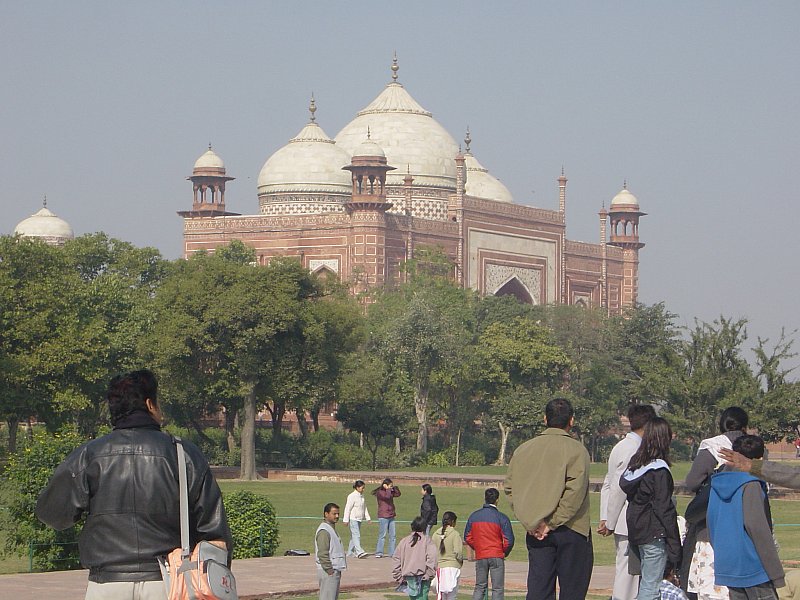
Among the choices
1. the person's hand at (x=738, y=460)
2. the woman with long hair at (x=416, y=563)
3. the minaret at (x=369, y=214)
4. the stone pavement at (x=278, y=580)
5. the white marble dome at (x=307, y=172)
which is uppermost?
the white marble dome at (x=307, y=172)

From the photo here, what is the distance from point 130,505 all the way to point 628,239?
6094 centimetres

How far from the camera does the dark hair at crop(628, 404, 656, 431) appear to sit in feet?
25.1

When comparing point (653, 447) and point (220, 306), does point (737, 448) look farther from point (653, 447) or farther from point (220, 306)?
point (220, 306)

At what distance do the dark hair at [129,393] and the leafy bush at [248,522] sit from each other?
10.00m

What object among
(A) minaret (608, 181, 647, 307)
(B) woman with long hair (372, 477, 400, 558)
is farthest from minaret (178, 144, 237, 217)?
(B) woman with long hair (372, 477, 400, 558)

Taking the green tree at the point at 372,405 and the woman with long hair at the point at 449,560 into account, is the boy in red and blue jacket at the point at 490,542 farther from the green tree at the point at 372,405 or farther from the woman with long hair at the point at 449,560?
the green tree at the point at 372,405

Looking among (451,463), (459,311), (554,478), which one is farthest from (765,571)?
(459,311)

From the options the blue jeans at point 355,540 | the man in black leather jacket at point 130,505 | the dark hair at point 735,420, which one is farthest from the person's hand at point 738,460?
the blue jeans at point 355,540

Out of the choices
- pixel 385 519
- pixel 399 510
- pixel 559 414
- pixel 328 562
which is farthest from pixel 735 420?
pixel 399 510

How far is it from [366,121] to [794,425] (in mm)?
34911

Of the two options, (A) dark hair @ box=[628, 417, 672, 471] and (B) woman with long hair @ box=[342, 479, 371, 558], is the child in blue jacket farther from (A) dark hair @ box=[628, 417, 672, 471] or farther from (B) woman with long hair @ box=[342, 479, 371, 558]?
(B) woman with long hair @ box=[342, 479, 371, 558]

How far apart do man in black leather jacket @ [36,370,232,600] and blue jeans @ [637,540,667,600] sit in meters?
3.11

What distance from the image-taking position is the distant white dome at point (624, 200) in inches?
2549

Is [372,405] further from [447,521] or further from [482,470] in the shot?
[447,521]
